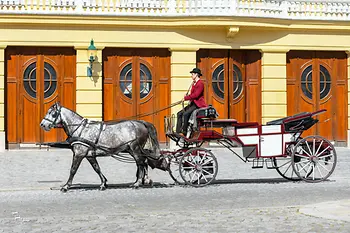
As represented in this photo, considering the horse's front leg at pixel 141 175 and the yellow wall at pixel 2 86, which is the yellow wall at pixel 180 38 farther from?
the horse's front leg at pixel 141 175

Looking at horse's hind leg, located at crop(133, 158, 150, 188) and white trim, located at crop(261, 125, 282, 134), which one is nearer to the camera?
horse's hind leg, located at crop(133, 158, 150, 188)

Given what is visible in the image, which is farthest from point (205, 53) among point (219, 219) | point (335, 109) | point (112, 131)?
A: point (219, 219)

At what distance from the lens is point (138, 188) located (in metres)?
16.0

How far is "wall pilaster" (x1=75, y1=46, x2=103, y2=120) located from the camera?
25750 mm

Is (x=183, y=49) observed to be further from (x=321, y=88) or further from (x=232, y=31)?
(x=321, y=88)

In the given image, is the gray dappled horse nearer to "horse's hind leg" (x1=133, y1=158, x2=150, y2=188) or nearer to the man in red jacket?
"horse's hind leg" (x1=133, y1=158, x2=150, y2=188)

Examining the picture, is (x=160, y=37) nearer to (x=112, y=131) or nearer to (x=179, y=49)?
Answer: (x=179, y=49)

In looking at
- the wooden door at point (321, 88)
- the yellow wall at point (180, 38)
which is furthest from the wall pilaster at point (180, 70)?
the wooden door at point (321, 88)

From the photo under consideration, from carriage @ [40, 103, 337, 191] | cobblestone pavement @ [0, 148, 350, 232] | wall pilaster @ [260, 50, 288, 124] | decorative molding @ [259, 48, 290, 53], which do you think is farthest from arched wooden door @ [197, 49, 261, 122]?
carriage @ [40, 103, 337, 191]

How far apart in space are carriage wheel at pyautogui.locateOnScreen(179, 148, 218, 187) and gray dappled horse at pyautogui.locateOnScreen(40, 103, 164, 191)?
585mm

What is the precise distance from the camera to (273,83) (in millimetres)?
27141

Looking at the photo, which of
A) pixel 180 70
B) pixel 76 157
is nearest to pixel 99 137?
pixel 76 157

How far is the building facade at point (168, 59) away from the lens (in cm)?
2550

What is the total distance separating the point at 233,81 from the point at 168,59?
2.30 metres
